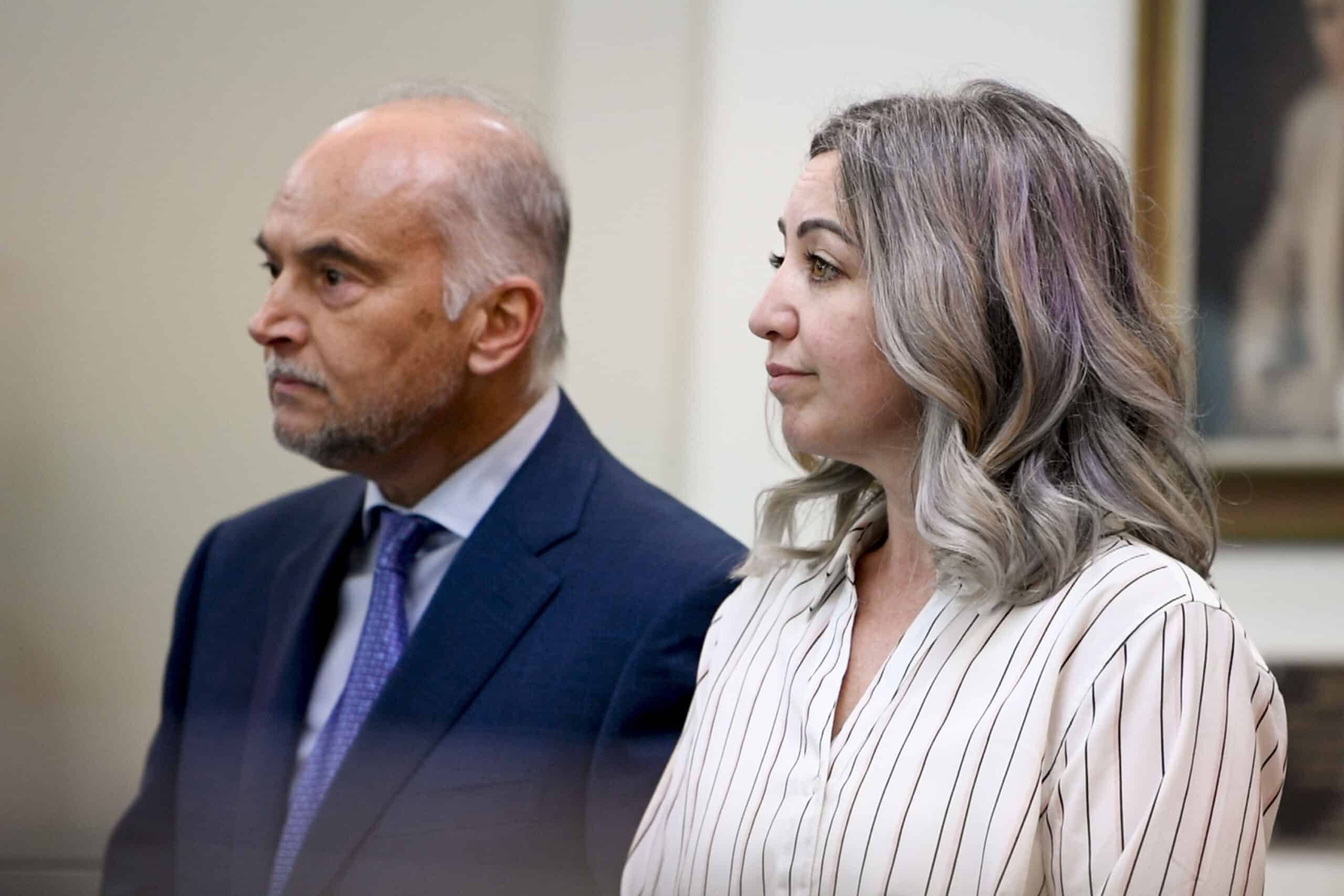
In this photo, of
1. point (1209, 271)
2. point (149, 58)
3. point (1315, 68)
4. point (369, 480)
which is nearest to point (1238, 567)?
point (1209, 271)

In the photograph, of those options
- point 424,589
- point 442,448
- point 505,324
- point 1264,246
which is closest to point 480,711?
point 424,589

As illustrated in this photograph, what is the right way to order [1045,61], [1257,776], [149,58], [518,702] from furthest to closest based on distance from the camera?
[1045,61] → [518,702] → [149,58] → [1257,776]

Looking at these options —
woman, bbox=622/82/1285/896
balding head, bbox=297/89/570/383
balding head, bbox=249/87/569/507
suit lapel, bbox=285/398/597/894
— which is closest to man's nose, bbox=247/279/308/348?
balding head, bbox=249/87/569/507

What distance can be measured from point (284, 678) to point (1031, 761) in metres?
0.75

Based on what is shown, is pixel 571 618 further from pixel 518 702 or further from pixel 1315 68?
pixel 1315 68

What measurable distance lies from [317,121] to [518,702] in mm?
545

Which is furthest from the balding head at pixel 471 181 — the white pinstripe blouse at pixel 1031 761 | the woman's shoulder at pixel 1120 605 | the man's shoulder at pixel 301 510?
the woman's shoulder at pixel 1120 605

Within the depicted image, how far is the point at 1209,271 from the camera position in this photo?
1811mm

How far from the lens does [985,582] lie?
37.0 inches

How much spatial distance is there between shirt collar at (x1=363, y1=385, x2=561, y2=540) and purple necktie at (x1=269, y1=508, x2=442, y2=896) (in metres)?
0.02

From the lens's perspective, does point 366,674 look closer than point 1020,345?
No

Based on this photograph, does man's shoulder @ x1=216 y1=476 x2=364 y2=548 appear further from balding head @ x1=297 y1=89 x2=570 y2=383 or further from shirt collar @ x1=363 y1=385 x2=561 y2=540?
balding head @ x1=297 y1=89 x2=570 y2=383

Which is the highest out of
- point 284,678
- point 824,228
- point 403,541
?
point 824,228

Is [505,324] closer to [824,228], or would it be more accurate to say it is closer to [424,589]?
[424,589]
